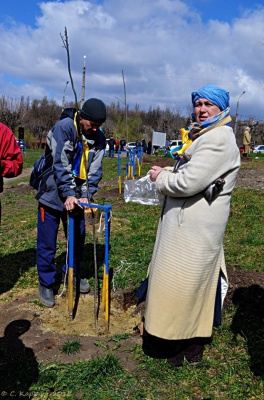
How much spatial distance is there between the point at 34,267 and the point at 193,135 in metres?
3.07

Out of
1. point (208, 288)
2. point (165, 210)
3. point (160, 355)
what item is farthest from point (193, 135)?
point (160, 355)

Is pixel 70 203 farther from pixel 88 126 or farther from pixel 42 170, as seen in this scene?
pixel 88 126

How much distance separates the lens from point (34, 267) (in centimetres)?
510

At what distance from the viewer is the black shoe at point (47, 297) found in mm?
3977

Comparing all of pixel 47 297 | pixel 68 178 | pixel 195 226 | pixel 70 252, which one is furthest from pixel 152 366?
pixel 68 178

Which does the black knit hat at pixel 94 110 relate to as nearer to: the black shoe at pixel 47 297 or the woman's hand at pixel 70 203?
the woman's hand at pixel 70 203

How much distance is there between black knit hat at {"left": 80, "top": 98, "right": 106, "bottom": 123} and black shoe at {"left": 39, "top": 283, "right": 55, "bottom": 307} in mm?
A: 1685

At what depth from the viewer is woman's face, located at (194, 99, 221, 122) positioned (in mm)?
2695

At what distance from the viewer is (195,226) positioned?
8.86ft

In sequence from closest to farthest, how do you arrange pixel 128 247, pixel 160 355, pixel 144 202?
pixel 160 355, pixel 128 247, pixel 144 202

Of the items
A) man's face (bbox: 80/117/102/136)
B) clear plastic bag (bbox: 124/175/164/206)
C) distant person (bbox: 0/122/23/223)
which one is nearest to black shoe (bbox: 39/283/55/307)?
distant person (bbox: 0/122/23/223)

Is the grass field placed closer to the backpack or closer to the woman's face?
the backpack

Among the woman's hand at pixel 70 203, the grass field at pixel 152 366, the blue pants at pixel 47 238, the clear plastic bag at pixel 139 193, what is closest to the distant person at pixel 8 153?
the blue pants at pixel 47 238

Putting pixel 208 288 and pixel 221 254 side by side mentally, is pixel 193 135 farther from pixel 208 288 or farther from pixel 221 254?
pixel 208 288
